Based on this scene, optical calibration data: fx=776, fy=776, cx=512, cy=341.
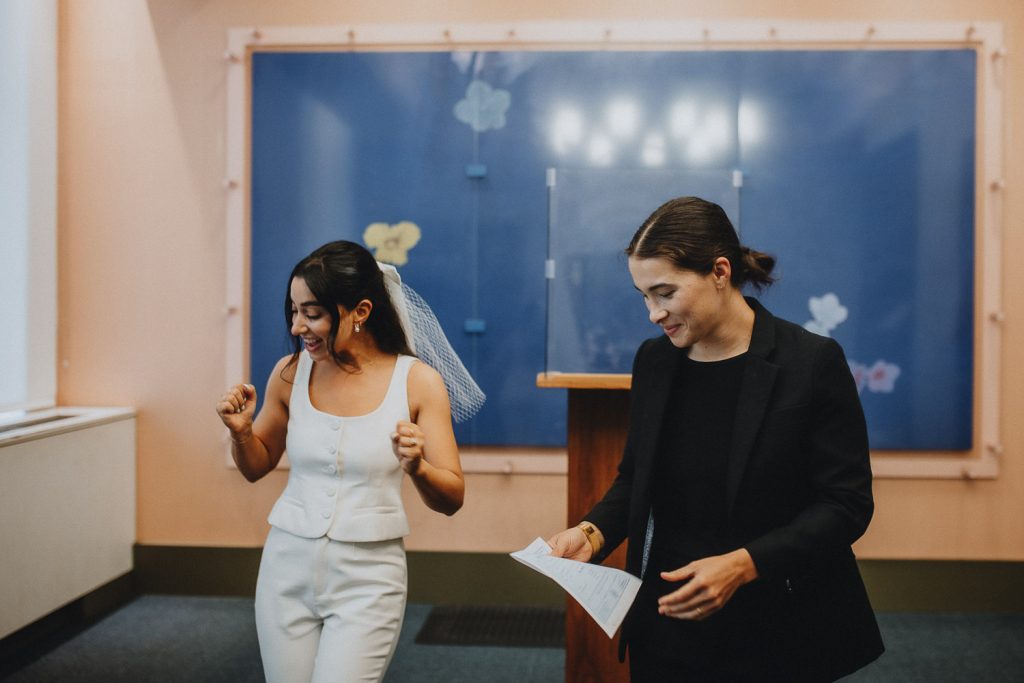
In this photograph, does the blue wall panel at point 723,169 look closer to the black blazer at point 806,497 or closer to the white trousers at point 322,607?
the white trousers at point 322,607

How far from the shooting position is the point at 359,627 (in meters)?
1.65

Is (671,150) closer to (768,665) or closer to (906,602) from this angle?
(906,602)

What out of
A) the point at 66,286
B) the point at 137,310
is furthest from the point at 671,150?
the point at 66,286

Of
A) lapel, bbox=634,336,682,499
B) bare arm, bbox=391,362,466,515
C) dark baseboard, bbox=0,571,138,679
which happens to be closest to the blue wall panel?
bare arm, bbox=391,362,466,515

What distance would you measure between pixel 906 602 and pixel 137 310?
393 cm

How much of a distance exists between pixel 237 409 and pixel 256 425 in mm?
195

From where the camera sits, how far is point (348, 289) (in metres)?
1.89

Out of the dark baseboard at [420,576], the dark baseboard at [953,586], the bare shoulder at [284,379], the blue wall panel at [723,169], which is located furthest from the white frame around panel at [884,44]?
the bare shoulder at [284,379]

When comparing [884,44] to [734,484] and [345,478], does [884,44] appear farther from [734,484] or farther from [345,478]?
[345,478]

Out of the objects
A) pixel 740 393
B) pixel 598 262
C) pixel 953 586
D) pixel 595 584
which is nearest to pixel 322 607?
pixel 595 584

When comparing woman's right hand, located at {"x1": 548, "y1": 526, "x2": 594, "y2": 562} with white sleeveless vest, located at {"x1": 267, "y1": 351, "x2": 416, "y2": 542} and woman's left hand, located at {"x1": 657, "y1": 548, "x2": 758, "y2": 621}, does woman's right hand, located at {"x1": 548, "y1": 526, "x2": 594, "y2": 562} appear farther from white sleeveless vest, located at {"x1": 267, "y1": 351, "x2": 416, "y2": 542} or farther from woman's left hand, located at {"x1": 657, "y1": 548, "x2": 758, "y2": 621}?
white sleeveless vest, located at {"x1": 267, "y1": 351, "x2": 416, "y2": 542}

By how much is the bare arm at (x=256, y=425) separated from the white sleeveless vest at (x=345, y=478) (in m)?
0.14

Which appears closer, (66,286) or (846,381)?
(846,381)

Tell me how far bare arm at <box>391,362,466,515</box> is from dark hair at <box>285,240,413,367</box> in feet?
0.48
